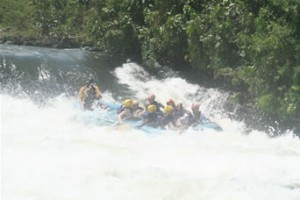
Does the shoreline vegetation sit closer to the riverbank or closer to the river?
the riverbank

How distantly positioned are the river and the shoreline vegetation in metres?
0.78

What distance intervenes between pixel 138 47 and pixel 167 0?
2932mm

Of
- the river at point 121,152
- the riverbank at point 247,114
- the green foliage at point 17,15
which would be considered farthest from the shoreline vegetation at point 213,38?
the green foliage at point 17,15

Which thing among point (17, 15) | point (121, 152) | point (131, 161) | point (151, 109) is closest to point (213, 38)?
point (151, 109)

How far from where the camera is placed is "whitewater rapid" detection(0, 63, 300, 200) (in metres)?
6.42

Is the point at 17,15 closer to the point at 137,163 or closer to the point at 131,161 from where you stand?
the point at 131,161

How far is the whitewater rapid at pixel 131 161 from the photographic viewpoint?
253 inches

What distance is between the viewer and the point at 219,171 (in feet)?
24.4

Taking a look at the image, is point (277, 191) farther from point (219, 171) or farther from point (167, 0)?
point (167, 0)

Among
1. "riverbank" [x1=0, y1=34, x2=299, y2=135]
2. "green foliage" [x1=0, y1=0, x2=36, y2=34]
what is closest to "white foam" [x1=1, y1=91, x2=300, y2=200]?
"riverbank" [x1=0, y1=34, x2=299, y2=135]

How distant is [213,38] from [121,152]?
555cm

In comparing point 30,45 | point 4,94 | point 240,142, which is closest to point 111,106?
point 4,94

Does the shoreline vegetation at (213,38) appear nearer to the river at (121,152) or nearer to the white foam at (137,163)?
the river at (121,152)

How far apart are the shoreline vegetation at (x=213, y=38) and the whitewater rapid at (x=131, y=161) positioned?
100cm
